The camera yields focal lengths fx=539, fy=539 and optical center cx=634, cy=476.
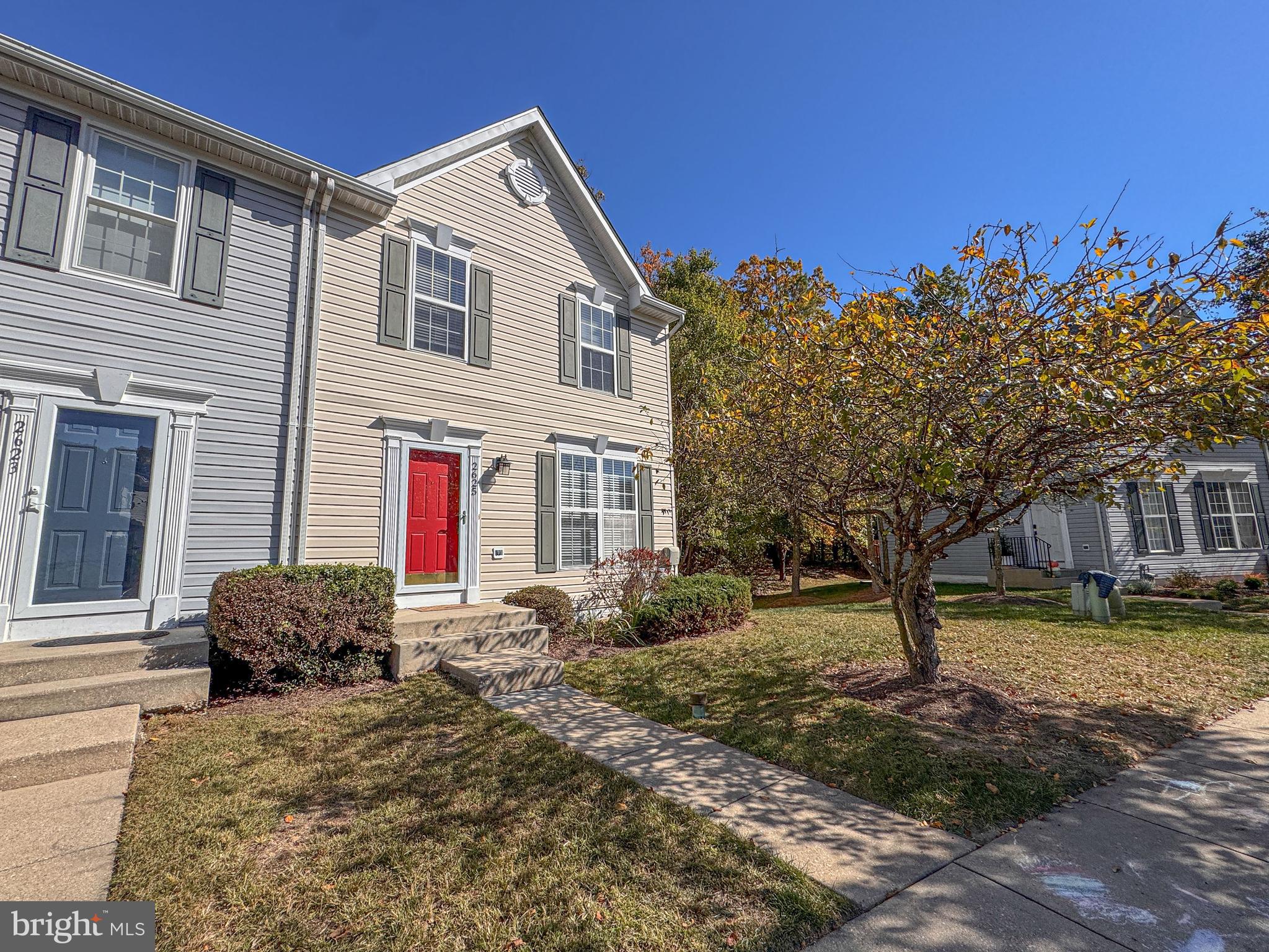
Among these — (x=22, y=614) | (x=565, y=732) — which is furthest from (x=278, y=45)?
(x=565, y=732)

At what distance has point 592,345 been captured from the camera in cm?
1071

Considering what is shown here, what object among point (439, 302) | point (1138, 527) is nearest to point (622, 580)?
point (439, 302)

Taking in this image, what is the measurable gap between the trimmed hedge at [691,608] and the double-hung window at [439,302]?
5.15 meters

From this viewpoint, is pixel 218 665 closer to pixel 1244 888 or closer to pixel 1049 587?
pixel 1244 888

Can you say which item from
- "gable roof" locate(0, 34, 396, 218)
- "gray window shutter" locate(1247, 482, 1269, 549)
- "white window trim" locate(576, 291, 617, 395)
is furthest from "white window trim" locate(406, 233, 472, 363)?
"gray window shutter" locate(1247, 482, 1269, 549)

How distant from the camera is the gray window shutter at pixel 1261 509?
15.9m

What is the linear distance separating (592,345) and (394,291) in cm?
380

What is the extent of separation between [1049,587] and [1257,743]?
526 inches

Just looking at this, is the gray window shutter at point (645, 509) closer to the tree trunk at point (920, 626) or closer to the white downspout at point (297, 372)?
the tree trunk at point (920, 626)

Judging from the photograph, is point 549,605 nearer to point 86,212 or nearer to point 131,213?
point 131,213

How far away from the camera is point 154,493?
6000mm

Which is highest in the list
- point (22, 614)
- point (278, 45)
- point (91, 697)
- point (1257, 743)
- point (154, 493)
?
point (278, 45)

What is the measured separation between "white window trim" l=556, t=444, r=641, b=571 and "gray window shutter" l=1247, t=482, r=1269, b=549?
62.7 feet

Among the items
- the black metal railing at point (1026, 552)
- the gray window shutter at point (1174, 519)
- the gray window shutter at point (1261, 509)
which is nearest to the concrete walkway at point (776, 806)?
the black metal railing at point (1026, 552)
